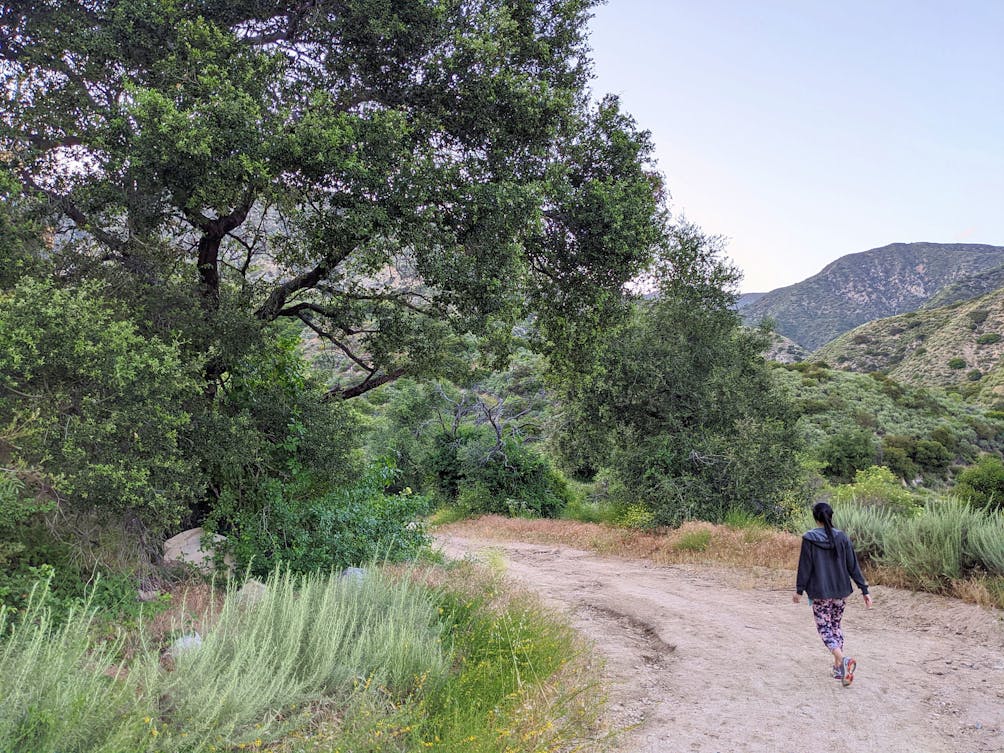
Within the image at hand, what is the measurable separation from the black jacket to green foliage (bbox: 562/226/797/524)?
384 inches

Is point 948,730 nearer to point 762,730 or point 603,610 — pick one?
point 762,730

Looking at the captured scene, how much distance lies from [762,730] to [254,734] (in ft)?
12.0

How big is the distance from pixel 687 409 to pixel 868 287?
3405 inches

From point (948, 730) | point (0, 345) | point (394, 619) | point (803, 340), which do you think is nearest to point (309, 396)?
point (0, 345)

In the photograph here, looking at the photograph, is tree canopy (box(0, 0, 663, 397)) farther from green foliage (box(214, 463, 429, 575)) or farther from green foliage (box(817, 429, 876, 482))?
green foliage (box(817, 429, 876, 482))

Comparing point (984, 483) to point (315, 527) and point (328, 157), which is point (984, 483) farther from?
point (328, 157)

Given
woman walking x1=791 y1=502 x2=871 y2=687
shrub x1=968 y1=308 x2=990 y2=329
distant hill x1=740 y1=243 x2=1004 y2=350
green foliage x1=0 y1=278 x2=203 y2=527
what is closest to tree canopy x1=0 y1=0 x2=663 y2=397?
green foliage x1=0 y1=278 x2=203 y2=527

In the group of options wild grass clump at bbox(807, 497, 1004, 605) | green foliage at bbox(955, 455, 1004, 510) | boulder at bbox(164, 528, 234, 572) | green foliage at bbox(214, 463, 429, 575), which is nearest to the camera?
green foliage at bbox(214, 463, 429, 575)

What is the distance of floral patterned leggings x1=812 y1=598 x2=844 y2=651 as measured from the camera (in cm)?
598

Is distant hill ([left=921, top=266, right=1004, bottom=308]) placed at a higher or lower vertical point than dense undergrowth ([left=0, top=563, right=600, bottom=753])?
higher

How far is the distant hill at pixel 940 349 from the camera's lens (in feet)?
154

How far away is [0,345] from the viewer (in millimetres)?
5488

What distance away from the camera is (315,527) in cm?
805

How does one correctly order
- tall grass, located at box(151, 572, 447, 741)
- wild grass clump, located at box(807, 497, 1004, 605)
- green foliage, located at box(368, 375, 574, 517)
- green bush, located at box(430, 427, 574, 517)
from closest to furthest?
tall grass, located at box(151, 572, 447, 741) → wild grass clump, located at box(807, 497, 1004, 605) → green bush, located at box(430, 427, 574, 517) → green foliage, located at box(368, 375, 574, 517)
